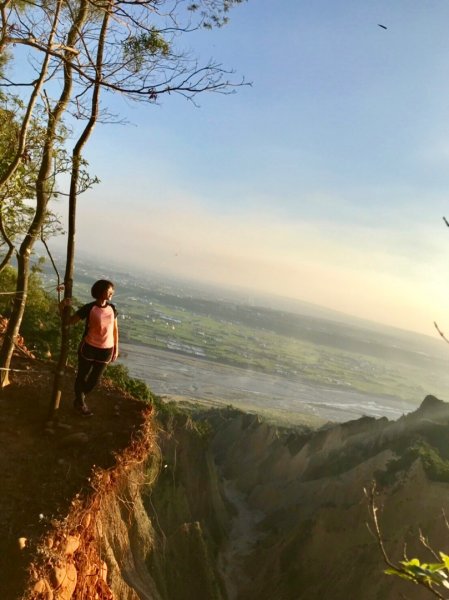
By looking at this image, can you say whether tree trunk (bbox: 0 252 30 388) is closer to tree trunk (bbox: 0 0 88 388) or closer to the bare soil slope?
tree trunk (bbox: 0 0 88 388)

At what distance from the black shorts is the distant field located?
85121 millimetres

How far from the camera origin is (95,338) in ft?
19.7

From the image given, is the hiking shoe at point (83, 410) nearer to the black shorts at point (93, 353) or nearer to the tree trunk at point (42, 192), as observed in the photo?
the black shorts at point (93, 353)

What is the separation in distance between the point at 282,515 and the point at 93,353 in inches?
939

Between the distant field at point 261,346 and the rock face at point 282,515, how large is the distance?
67.2 metres

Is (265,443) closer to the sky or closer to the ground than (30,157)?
closer to the ground

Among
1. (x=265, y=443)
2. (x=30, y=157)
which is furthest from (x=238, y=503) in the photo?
(x=30, y=157)

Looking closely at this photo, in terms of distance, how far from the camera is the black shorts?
239 inches

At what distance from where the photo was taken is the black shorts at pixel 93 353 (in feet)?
19.9

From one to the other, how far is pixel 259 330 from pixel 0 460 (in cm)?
16760

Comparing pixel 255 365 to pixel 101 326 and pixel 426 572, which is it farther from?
pixel 426 572

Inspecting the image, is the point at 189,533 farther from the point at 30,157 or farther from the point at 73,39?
the point at 73,39

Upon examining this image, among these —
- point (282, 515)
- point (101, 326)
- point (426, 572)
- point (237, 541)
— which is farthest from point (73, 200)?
point (282, 515)

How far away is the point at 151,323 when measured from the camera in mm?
116438
